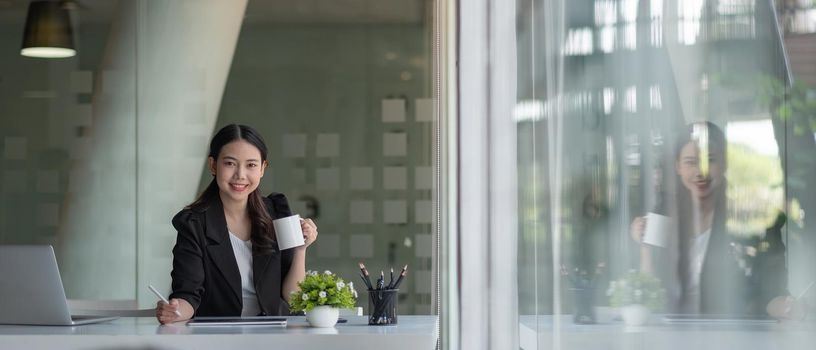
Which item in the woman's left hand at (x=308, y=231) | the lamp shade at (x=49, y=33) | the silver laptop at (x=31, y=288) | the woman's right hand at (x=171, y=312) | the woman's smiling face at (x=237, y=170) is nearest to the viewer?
the silver laptop at (x=31, y=288)

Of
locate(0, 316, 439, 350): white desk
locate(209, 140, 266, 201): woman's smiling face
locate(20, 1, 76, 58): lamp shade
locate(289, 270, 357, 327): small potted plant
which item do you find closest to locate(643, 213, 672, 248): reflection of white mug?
locate(0, 316, 439, 350): white desk

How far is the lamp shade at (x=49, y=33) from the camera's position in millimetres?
5570

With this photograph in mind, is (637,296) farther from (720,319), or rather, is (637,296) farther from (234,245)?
(234,245)

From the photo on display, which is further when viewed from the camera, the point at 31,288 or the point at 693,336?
the point at 31,288

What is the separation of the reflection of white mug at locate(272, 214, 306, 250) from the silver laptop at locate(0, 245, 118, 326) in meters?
0.67

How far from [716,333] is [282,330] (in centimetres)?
228

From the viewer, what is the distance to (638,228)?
1.78 feet

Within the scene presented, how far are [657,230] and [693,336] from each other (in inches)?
2.7

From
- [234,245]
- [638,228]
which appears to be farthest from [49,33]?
[638,228]

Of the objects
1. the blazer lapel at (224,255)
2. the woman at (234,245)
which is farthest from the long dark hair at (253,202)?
the blazer lapel at (224,255)

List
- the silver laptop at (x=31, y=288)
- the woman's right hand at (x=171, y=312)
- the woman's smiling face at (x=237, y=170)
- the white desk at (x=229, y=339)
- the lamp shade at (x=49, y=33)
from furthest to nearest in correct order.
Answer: the lamp shade at (x=49, y=33), the woman's smiling face at (x=237, y=170), the woman's right hand at (x=171, y=312), the silver laptop at (x=31, y=288), the white desk at (x=229, y=339)

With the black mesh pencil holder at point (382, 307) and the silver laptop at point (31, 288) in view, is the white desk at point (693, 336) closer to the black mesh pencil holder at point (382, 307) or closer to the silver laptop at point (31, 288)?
the black mesh pencil holder at point (382, 307)

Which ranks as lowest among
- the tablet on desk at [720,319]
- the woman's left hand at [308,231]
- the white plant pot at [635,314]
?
the woman's left hand at [308,231]

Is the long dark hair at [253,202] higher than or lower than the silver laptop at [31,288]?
higher
